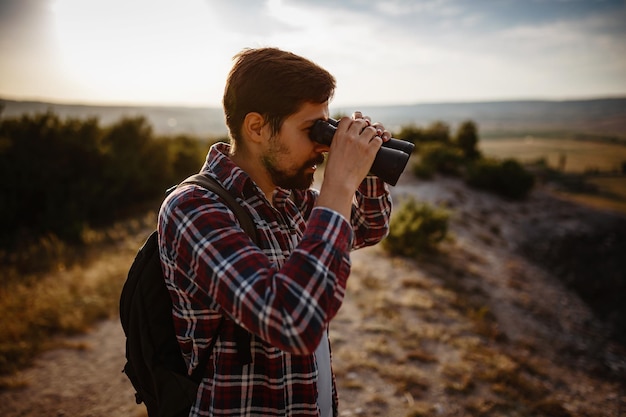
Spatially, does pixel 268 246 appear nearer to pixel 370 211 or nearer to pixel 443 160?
Answer: pixel 370 211

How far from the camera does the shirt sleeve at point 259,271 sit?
896 mm

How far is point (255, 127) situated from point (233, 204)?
316mm

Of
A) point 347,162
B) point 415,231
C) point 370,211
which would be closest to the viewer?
point 347,162

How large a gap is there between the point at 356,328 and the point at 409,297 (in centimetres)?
119

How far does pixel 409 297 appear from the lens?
522 centimetres

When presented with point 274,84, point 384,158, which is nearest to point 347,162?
point 384,158

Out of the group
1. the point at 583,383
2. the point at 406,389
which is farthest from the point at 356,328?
the point at 583,383

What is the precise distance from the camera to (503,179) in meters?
14.7

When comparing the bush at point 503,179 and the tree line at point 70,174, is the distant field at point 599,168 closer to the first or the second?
the bush at point 503,179

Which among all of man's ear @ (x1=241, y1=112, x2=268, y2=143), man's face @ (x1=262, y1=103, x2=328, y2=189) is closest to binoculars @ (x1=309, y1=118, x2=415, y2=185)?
man's face @ (x1=262, y1=103, x2=328, y2=189)

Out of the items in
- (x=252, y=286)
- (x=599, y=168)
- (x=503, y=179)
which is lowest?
(x=503, y=179)

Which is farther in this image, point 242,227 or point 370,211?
point 370,211

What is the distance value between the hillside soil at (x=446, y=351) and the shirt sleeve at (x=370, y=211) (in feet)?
7.47

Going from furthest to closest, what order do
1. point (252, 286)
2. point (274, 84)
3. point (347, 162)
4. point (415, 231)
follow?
point (415, 231) → point (274, 84) → point (347, 162) → point (252, 286)
